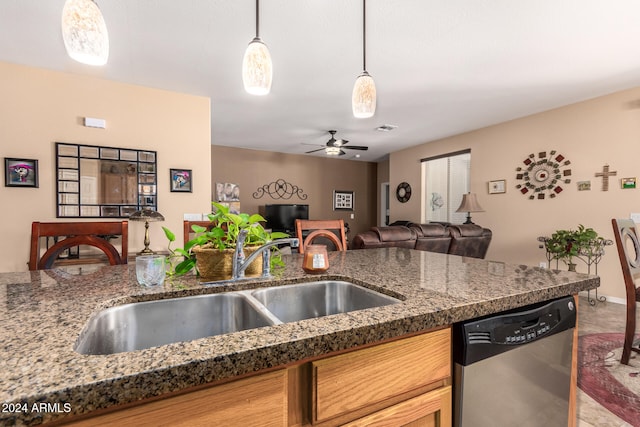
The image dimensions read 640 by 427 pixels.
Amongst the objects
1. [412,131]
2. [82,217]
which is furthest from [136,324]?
[412,131]

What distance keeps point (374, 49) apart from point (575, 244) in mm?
3064

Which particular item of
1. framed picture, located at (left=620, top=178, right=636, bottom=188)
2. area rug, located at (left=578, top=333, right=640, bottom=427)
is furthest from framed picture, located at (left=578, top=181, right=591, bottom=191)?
area rug, located at (left=578, top=333, right=640, bottom=427)

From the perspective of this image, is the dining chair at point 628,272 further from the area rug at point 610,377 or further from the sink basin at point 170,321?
the sink basin at point 170,321

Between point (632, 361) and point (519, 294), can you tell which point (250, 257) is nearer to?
point (519, 294)

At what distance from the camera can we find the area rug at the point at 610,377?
1693mm

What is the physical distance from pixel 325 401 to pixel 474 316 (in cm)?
44

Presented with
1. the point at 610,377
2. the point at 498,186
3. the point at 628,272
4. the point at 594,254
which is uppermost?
the point at 498,186

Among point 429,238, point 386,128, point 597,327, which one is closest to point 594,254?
point 597,327

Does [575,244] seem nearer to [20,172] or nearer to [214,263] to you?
[214,263]

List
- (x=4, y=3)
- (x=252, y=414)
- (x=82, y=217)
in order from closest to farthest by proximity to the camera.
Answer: (x=252, y=414)
(x=4, y=3)
(x=82, y=217)

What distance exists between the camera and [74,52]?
0.99m

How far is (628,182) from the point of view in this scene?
11.3 ft

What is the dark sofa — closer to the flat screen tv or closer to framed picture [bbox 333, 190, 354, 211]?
the flat screen tv

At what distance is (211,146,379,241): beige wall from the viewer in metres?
6.53
